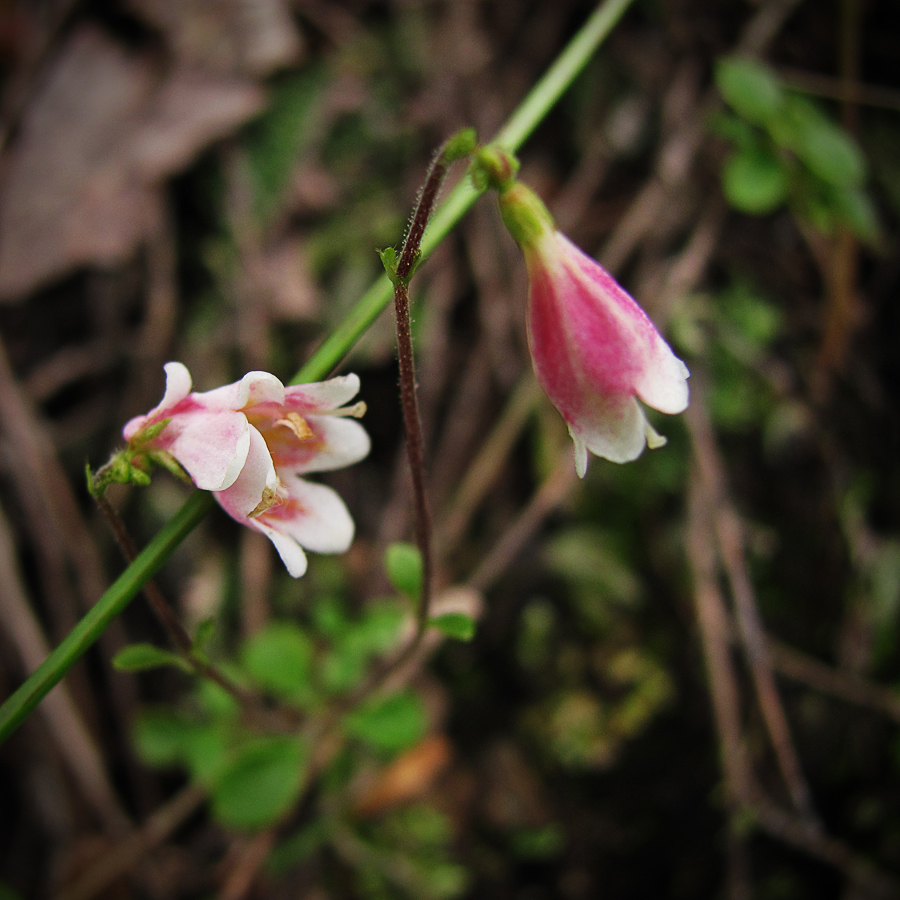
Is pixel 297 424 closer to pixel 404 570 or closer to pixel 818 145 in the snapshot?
pixel 404 570

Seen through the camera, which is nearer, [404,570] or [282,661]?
[404,570]

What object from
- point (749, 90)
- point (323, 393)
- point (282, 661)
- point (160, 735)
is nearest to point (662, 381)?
point (323, 393)

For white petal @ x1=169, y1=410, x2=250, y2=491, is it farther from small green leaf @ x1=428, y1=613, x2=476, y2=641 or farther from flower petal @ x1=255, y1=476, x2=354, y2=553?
small green leaf @ x1=428, y1=613, x2=476, y2=641

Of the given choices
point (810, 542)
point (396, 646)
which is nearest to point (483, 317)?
point (396, 646)

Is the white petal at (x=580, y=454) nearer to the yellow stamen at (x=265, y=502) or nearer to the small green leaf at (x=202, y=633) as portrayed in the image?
the yellow stamen at (x=265, y=502)

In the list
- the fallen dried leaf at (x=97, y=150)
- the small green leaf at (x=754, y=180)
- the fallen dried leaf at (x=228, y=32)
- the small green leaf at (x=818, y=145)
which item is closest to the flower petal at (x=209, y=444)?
the fallen dried leaf at (x=97, y=150)

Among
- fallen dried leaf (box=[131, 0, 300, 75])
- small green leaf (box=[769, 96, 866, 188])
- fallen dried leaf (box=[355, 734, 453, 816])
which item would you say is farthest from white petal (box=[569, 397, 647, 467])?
fallen dried leaf (box=[131, 0, 300, 75])

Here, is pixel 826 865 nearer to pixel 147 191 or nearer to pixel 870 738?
pixel 870 738
